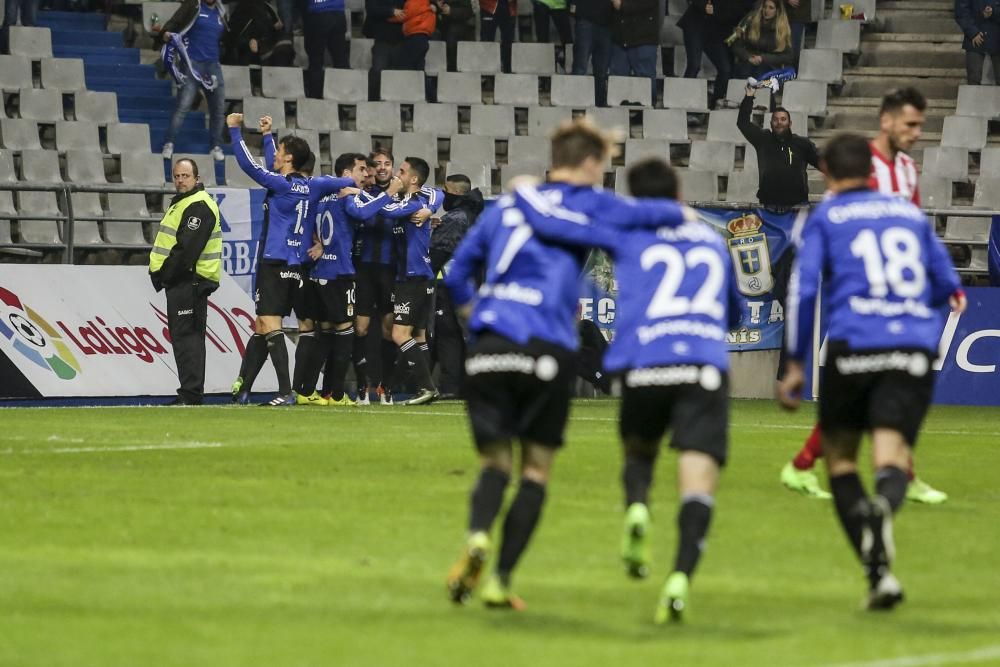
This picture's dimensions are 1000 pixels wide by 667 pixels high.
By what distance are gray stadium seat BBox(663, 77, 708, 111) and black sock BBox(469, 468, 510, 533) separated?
19.7 metres

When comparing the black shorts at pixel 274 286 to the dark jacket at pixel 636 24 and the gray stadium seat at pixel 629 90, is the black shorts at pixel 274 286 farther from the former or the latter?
the dark jacket at pixel 636 24

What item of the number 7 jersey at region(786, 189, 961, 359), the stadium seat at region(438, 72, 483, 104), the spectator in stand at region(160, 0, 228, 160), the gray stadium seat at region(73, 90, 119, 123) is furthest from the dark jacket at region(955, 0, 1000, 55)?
the number 7 jersey at region(786, 189, 961, 359)

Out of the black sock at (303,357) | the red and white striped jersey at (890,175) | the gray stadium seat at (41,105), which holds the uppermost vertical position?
the red and white striped jersey at (890,175)

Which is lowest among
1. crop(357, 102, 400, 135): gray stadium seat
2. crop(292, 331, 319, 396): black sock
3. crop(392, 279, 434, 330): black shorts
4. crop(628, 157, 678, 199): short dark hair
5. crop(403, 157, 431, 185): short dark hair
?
crop(292, 331, 319, 396): black sock

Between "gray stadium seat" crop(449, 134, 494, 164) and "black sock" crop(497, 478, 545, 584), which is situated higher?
"gray stadium seat" crop(449, 134, 494, 164)

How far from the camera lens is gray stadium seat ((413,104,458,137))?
25.8 metres

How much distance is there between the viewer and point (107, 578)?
823 cm

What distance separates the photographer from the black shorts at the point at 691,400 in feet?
24.9

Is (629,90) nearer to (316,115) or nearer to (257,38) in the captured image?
(316,115)

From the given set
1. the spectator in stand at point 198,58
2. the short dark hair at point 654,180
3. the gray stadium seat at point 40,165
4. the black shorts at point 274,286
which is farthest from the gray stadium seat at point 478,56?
the short dark hair at point 654,180

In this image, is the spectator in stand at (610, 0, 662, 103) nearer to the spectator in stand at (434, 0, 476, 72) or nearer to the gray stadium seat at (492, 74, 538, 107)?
the gray stadium seat at (492, 74, 538, 107)

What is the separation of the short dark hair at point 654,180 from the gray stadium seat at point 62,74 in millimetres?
17724

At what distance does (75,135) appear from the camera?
78.2ft

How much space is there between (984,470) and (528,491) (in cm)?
729
